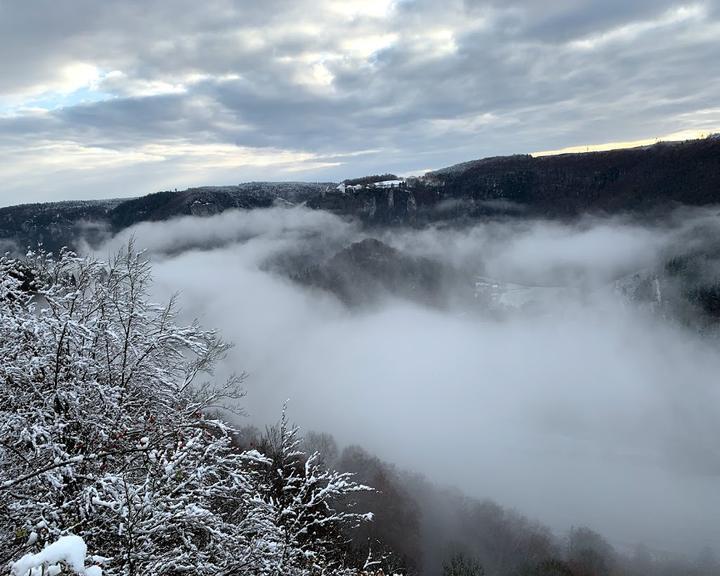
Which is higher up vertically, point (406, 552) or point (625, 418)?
point (406, 552)

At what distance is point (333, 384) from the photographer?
176 m

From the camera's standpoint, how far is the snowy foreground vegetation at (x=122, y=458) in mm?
5727

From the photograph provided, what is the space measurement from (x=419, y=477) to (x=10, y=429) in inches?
3177

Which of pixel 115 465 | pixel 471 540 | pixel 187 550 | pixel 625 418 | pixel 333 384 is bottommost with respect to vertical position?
pixel 625 418

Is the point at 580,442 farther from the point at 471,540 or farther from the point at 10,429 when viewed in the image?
the point at 10,429

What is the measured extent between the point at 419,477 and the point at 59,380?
79929mm

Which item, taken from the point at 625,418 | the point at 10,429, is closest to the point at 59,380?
the point at 10,429

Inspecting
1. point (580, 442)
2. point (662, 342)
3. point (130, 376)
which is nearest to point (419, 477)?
point (130, 376)

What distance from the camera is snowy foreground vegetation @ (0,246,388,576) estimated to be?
5.73 metres

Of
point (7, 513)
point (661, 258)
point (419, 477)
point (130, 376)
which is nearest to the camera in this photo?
point (7, 513)

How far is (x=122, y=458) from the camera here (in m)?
7.97

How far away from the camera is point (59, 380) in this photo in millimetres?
8812

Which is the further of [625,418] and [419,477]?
[625,418]

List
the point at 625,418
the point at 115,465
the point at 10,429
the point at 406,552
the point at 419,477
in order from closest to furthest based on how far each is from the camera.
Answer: the point at 10,429, the point at 115,465, the point at 406,552, the point at 419,477, the point at 625,418
